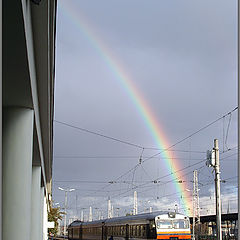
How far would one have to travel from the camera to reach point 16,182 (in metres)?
6.11

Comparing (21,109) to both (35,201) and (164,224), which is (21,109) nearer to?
(35,201)

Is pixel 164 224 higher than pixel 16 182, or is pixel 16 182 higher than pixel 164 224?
pixel 16 182

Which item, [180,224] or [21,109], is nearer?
[21,109]

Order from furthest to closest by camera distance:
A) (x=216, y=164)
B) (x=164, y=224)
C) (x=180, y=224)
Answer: (x=180, y=224)
(x=164, y=224)
(x=216, y=164)

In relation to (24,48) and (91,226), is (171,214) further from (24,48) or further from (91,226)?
(24,48)

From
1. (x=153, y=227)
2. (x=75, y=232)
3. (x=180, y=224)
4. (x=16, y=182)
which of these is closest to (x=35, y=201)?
(x=16, y=182)

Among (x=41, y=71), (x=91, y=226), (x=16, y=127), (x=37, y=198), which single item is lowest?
(x=91, y=226)

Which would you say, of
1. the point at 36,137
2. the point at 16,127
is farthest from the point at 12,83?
the point at 36,137

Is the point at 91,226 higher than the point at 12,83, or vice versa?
the point at 12,83

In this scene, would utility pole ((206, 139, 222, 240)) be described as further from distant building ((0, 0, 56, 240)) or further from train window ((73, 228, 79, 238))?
train window ((73, 228, 79, 238))

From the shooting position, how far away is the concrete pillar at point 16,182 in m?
6.04

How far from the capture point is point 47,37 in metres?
5.45

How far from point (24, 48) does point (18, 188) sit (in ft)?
7.36

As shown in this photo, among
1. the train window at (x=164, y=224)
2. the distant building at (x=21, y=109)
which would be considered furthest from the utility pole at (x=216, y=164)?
the distant building at (x=21, y=109)
